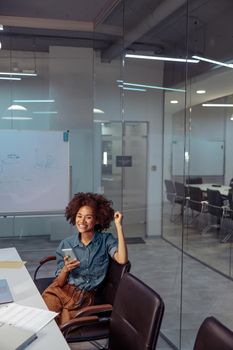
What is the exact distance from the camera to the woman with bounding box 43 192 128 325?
2.39 m

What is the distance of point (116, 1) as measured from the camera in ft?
15.2

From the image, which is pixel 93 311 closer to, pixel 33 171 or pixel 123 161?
pixel 33 171

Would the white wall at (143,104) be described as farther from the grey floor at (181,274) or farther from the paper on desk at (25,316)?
the paper on desk at (25,316)

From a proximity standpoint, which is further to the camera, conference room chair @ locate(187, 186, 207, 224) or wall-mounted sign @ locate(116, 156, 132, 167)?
wall-mounted sign @ locate(116, 156, 132, 167)

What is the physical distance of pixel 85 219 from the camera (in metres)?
2.52

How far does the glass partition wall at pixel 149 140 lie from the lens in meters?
4.03

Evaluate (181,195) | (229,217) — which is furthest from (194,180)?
(229,217)

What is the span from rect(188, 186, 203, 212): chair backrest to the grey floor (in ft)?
1.15

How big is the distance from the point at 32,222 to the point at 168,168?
7.50 ft

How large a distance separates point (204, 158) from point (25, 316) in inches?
117

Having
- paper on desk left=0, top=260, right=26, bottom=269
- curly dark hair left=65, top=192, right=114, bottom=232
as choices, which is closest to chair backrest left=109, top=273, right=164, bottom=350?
curly dark hair left=65, top=192, right=114, bottom=232

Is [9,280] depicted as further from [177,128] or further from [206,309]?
[177,128]

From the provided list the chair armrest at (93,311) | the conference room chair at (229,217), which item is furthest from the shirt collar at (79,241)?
the conference room chair at (229,217)

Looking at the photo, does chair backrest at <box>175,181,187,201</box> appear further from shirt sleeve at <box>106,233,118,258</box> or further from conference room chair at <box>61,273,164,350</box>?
conference room chair at <box>61,273,164,350</box>
